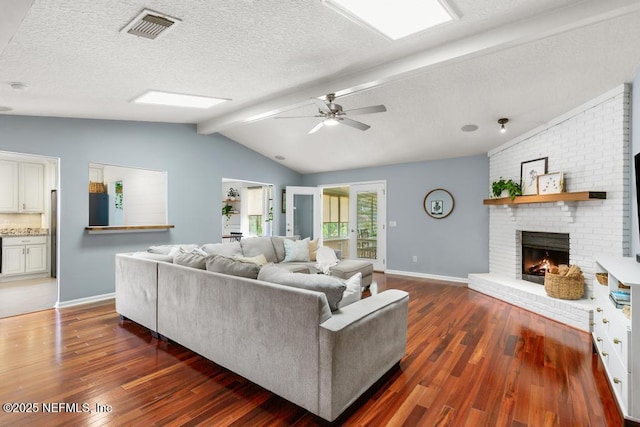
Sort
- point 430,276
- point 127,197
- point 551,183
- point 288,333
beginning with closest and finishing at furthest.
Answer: point 288,333
point 551,183
point 430,276
point 127,197

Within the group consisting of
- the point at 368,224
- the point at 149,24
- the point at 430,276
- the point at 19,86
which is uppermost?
the point at 149,24

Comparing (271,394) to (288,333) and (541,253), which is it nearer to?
(288,333)

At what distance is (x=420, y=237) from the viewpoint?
6527 mm

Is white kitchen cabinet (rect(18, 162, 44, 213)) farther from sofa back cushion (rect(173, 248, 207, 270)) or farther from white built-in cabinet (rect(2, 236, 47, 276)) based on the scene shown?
sofa back cushion (rect(173, 248, 207, 270))

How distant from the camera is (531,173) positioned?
467cm

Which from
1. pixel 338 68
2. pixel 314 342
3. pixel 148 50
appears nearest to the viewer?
pixel 314 342

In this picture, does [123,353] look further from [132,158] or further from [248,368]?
[132,158]

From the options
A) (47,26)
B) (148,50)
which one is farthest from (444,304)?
(47,26)

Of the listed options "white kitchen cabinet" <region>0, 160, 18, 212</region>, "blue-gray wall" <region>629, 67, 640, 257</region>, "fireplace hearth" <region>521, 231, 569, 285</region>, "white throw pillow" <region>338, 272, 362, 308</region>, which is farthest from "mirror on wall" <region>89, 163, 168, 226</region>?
"blue-gray wall" <region>629, 67, 640, 257</region>

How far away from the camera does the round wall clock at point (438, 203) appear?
6.18m

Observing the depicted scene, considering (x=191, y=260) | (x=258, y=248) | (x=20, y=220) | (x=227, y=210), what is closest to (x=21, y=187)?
(x=20, y=220)

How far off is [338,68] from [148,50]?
5.68 feet

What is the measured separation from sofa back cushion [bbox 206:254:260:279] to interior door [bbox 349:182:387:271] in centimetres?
491

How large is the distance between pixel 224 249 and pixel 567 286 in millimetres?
4316
